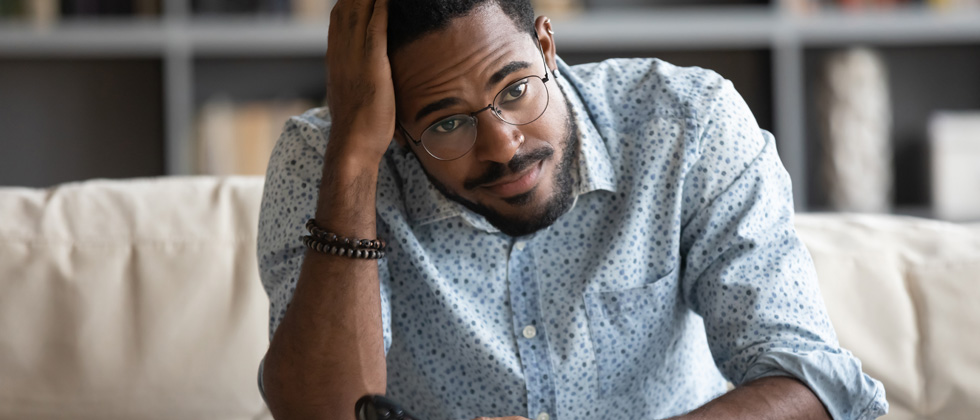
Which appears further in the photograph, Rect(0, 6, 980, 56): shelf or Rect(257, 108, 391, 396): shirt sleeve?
Rect(0, 6, 980, 56): shelf

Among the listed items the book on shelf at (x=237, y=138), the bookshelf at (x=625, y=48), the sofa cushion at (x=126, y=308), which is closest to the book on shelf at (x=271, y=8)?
the bookshelf at (x=625, y=48)

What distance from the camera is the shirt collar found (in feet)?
3.72

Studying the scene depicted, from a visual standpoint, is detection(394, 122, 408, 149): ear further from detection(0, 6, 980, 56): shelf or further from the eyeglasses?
detection(0, 6, 980, 56): shelf

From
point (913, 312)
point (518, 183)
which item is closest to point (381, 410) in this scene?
point (518, 183)

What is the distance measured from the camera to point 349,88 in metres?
1.07

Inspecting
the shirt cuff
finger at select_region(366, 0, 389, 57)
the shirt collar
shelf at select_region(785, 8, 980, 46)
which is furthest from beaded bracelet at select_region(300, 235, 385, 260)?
shelf at select_region(785, 8, 980, 46)

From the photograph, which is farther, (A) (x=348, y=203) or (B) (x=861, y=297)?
(B) (x=861, y=297)

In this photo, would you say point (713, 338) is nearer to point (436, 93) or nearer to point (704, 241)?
point (704, 241)

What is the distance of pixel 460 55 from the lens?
102cm

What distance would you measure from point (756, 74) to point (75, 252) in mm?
1990

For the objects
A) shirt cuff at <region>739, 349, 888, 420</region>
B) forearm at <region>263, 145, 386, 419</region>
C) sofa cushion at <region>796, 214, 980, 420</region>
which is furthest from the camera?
sofa cushion at <region>796, 214, 980, 420</region>

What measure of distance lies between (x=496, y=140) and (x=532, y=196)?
9cm

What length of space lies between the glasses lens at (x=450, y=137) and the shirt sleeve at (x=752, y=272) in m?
0.28

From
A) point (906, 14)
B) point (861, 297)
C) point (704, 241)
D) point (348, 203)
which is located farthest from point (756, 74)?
point (348, 203)
